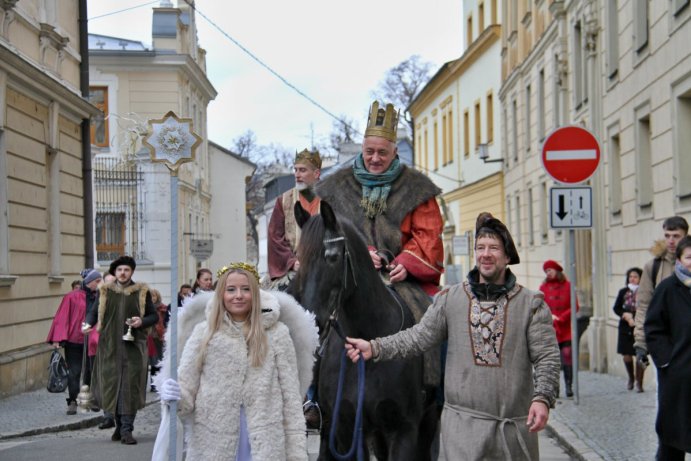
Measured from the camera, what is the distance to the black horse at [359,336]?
6.69m

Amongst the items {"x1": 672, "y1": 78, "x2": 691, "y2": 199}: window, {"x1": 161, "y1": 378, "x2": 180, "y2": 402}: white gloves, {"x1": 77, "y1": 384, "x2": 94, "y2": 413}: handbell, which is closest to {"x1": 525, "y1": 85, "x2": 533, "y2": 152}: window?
{"x1": 672, "y1": 78, "x2": 691, "y2": 199}: window

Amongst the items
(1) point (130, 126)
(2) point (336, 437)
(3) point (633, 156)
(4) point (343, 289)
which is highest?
(1) point (130, 126)

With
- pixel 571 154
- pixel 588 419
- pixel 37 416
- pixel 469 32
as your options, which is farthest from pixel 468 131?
pixel 588 419

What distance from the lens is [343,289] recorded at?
6773mm

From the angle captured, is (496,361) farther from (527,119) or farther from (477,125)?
(477,125)

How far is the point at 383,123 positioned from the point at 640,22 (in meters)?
10.9

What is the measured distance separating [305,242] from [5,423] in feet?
28.7

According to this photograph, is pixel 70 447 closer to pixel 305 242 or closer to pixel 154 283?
pixel 305 242

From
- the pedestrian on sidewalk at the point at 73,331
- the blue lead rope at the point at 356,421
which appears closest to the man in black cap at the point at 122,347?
the pedestrian on sidewalk at the point at 73,331

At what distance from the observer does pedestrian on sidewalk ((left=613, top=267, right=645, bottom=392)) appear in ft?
53.0

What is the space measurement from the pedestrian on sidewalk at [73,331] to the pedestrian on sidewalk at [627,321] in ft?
23.7

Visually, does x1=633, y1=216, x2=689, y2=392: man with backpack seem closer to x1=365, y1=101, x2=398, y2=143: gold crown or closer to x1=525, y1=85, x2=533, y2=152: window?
x1=365, y1=101, x2=398, y2=143: gold crown

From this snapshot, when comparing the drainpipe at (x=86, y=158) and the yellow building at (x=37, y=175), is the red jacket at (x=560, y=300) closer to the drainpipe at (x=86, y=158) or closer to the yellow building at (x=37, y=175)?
the yellow building at (x=37, y=175)

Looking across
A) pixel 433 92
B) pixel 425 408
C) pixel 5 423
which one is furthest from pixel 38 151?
pixel 433 92
